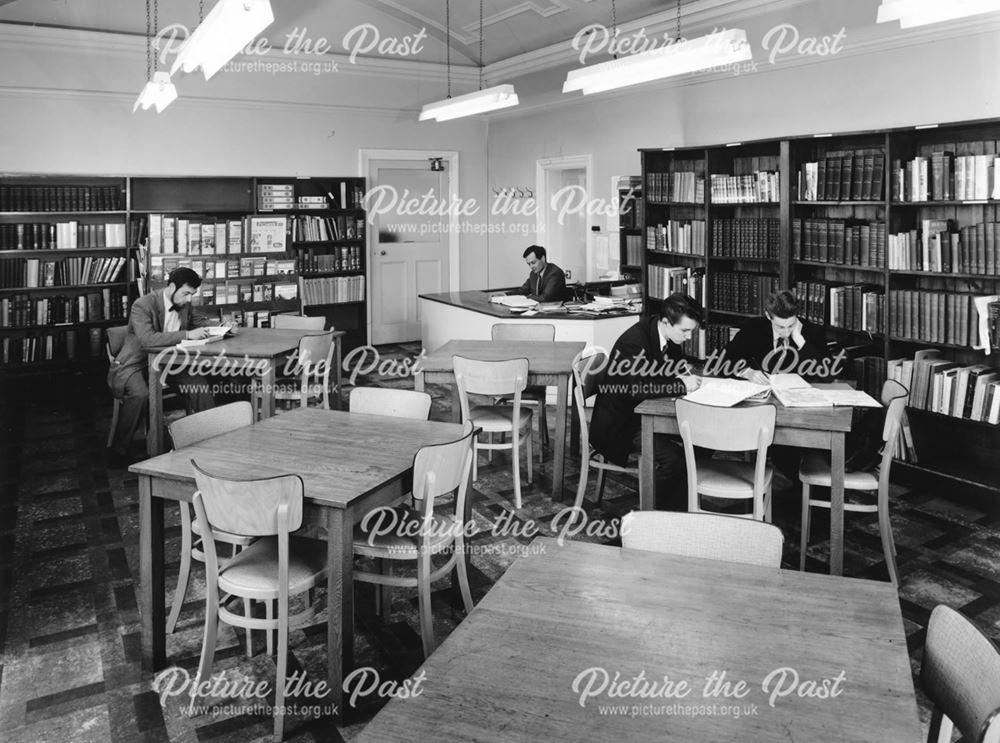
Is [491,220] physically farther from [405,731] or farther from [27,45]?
[405,731]

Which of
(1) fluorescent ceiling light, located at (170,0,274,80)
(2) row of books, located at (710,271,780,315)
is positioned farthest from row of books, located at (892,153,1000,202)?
(1) fluorescent ceiling light, located at (170,0,274,80)

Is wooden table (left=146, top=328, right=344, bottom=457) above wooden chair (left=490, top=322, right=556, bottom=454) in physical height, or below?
below

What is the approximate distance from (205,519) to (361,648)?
0.92 m

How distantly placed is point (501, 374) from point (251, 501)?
2337mm

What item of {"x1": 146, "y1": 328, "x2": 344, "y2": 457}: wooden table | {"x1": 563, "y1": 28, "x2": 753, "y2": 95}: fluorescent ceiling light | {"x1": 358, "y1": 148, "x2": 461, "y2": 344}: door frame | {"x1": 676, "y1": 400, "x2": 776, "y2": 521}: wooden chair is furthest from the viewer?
{"x1": 358, "y1": 148, "x2": 461, "y2": 344}: door frame

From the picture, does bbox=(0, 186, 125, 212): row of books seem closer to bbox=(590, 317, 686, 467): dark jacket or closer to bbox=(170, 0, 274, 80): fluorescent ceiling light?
bbox=(170, 0, 274, 80): fluorescent ceiling light

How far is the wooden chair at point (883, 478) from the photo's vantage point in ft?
12.7

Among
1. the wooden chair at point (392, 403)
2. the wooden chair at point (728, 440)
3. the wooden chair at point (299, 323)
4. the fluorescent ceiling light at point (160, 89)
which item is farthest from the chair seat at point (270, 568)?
the fluorescent ceiling light at point (160, 89)

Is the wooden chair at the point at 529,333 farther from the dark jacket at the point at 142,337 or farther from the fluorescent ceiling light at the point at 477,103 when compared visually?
the dark jacket at the point at 142,337

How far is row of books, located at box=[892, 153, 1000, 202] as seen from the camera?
4949mm

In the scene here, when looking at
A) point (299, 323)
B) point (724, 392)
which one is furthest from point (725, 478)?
point (299, 323)

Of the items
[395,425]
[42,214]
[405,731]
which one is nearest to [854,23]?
[395,425]

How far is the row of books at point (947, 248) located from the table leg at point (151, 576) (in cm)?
459

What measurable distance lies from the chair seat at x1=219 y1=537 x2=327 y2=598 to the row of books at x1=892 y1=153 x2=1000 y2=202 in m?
4.22
